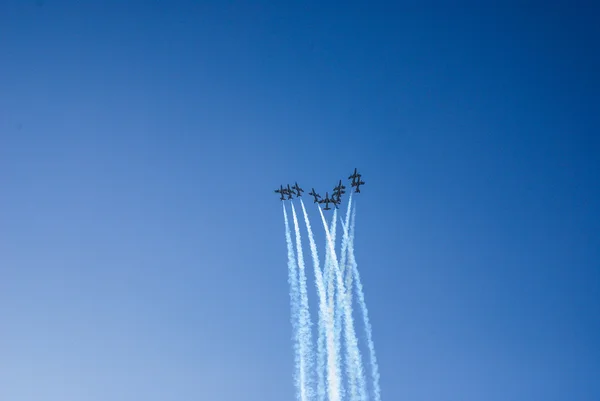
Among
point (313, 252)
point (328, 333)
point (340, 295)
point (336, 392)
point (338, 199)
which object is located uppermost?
point (338, 199)

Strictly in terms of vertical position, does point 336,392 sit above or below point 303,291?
below

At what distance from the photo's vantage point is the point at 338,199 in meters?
66.2

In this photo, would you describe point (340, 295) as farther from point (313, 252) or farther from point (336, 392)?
point (336, 392)

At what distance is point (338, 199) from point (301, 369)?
68.9ft

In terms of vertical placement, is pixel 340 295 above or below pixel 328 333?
above

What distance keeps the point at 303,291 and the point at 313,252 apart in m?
5.20

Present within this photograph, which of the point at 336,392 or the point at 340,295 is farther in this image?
the point at 340,295

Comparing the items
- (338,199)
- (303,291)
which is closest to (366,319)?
(303,291)

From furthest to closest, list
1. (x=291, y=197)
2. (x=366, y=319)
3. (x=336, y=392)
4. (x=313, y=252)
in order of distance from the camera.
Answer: (x=291, y=197)
(x=313, y=252)
(x=366, y=319)
(x=336, y=392)

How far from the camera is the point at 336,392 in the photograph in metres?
55.2

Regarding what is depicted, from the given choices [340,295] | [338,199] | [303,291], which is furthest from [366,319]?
[338,199]

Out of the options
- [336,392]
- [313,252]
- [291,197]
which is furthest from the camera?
[291,197]

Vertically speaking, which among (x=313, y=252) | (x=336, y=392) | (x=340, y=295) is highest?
(x=313, y=252)

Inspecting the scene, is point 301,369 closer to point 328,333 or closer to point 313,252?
point 328,333
